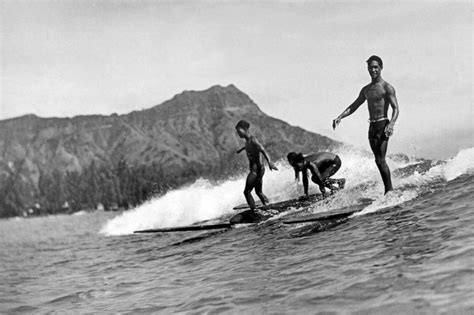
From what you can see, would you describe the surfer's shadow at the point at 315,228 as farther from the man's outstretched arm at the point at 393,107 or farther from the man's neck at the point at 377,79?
the man's neck at the point at 377,79

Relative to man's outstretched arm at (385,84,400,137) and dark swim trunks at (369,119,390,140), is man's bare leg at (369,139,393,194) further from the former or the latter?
man's outstretched arm at (385,84,400,137)

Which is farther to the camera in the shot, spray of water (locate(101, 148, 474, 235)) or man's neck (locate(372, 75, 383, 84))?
spray of water (locate(101, 148, 474, 235))

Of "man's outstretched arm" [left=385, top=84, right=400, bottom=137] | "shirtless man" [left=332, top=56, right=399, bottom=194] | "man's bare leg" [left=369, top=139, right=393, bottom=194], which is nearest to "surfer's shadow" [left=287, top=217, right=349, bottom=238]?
"man's bare leg" [left=369, top=139, right=393, bottom=194]

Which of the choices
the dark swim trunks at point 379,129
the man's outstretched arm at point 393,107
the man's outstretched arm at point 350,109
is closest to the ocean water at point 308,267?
the dark swim trunks at point 379,129

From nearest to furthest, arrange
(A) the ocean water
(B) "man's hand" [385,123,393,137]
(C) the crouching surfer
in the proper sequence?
(A) the ocean water
(B) "man's hand" [385,123,393,137]
(C) the crouching surfer

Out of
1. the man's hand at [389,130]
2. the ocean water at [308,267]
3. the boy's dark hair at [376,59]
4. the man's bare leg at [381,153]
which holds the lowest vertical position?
the ocean water at [308,267]

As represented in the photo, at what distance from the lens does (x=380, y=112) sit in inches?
430

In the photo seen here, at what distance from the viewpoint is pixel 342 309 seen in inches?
200

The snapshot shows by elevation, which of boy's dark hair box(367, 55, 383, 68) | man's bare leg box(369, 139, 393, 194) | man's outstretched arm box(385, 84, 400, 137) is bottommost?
man's bare leg box(369, 139, 393, 194)

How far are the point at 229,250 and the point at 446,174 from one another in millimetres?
5838

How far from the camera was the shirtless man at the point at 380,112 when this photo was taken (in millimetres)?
10758

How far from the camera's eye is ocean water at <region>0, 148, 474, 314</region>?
539cm

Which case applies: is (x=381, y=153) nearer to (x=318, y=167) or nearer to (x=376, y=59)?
(x=376, y=59)

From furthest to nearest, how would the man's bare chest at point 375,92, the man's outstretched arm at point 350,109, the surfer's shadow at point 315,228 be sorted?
the man's outstretched arm at point 350,109, the man's bare chest at point 375,92, the surfer's shadow at point 315,228
